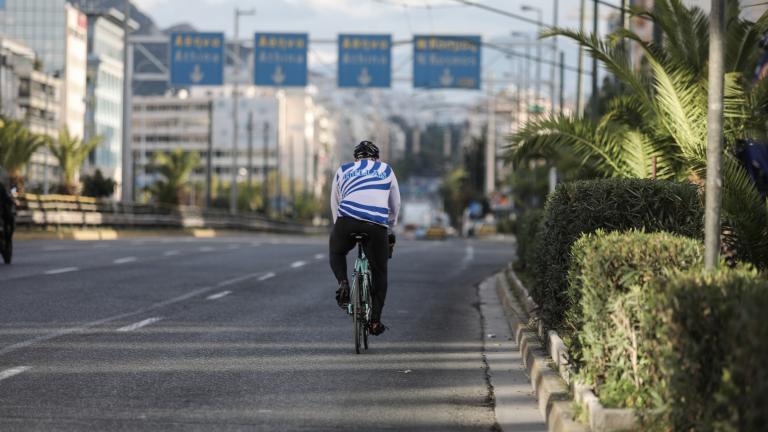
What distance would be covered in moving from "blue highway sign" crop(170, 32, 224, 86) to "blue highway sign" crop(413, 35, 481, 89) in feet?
26.0

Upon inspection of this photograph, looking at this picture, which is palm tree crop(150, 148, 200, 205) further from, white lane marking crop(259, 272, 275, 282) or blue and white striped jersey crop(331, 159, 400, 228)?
blue and white striped jersey crop(331, 159, 400, 228)

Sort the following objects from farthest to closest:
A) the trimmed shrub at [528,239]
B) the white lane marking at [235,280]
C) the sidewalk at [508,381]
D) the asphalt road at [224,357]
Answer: the white lane marking at [235,280]
the trimmed shrub at [528,239]
the sidewalk at [508,381]
the asphalt road at [224,357]

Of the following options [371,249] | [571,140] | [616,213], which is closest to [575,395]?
[616,213]

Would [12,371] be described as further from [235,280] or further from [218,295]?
[235,280]

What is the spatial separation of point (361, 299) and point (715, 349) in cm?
626

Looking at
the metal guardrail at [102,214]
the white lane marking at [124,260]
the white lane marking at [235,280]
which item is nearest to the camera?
the white lane marking at [235,280]

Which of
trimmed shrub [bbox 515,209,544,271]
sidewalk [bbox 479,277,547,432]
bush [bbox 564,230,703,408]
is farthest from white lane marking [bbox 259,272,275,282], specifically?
bush [bbox 564,230,703,408]

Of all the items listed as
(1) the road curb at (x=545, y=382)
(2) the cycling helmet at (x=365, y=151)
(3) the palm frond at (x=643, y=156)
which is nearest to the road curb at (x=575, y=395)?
(1) the road curb at (x=545, y=382)

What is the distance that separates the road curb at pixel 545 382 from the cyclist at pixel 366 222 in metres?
1.39

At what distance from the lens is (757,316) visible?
5273 mm

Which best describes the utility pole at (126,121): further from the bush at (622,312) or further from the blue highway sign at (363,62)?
the bush at (622,312)

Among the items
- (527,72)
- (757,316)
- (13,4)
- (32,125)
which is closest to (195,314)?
(757,316)

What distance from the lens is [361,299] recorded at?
476 inches

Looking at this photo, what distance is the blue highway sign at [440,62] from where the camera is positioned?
183 ft
